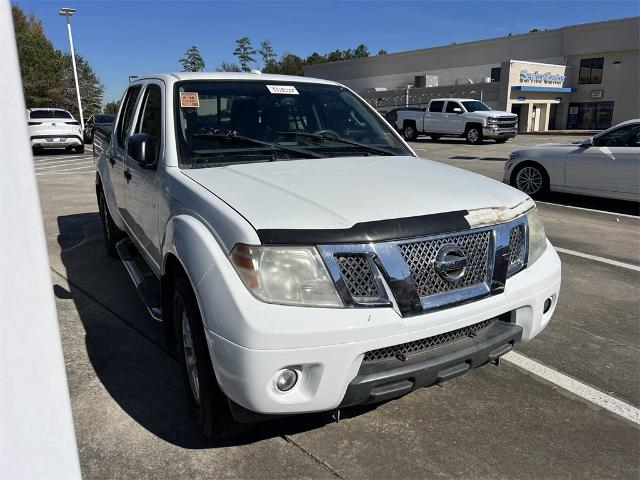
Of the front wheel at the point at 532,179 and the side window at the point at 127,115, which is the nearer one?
the side window at the point at 127,115

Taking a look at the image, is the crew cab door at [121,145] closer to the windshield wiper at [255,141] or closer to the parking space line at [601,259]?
the windshield wiper at [255,141]

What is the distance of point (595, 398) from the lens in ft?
10.4

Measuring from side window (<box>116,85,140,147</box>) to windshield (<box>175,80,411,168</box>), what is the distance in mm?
1112

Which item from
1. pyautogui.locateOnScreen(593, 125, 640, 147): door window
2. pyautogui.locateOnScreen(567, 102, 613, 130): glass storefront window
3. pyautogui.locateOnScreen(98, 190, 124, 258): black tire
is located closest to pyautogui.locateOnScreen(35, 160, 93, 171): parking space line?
pyautogui.locateOnScreen(98, 190, 124, 258): black tire

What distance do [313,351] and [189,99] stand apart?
83.5 inches

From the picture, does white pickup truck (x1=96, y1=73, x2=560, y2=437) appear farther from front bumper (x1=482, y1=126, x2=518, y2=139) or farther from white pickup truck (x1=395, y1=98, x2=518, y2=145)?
white pickup truck (x1=395, y1=98, x2=518, y2=145)

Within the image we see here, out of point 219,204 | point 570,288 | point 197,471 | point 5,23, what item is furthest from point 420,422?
point 570,288

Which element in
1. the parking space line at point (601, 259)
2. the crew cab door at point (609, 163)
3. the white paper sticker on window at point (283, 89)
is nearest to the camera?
the white paper sticker on window at point (283, 89)

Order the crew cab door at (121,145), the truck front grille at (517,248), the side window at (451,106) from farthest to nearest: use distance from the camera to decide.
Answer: the side window at (451,106), the crew cab door at (121,145), the truck front grille at (517,248)

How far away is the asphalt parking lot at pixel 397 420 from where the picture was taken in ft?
8.36

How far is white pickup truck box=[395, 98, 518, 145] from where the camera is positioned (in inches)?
949

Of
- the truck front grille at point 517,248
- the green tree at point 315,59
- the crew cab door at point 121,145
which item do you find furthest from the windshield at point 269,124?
the green tree at point 315,59

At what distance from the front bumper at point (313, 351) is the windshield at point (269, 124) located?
1326mm

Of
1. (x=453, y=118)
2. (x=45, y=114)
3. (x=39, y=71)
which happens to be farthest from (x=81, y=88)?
(x=453, y=118)
